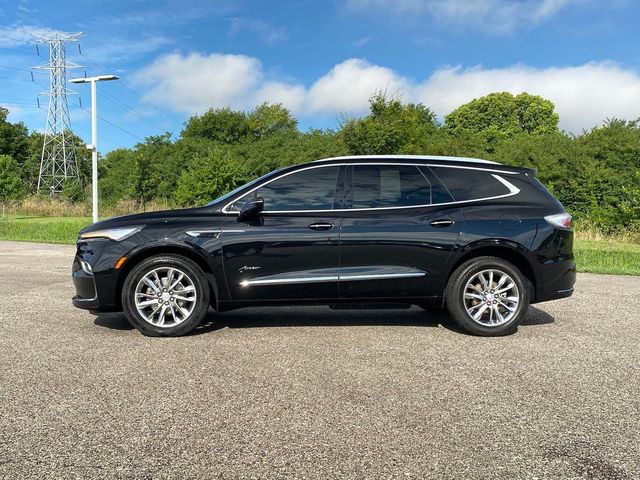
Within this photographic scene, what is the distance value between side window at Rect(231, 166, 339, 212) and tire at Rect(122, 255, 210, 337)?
0.81m

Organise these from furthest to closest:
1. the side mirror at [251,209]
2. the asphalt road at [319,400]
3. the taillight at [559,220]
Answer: the taillight at [559,220] → the side mirror at [251,209] → the asphalt road at [319,400]

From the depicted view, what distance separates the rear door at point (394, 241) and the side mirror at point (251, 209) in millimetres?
853

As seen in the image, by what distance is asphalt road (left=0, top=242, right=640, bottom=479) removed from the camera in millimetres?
2760

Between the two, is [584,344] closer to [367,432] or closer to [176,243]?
[367,432]

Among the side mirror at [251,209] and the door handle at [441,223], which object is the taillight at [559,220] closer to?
the door handle at [441,223]

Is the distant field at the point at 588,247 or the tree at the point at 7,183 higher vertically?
the tree at the point at 7,183

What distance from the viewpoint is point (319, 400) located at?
3.61m

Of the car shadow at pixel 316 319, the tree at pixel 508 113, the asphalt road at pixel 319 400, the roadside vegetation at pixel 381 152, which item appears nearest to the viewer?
the asphalt road at pixel 319 400

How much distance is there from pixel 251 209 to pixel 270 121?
209ft

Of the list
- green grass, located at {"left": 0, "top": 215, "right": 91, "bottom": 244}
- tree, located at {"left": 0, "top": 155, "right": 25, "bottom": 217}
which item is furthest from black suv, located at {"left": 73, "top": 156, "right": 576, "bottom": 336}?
tree, located at {"left": 0, "top": 155, "right": 25, "bottom": 217}

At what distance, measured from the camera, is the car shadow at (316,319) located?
19.3 feet

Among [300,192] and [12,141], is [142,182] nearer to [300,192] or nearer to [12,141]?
[300,192]

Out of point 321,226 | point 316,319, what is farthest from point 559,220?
point 316,319

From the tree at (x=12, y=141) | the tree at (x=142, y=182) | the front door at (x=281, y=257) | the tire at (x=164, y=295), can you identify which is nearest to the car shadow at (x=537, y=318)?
the front door at (x=281, y=257)
